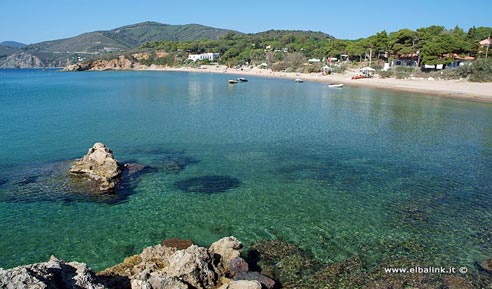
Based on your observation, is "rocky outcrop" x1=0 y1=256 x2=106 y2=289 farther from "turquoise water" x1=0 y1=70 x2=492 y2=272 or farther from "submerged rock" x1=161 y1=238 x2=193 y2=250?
"submerged rock" x1=161 y1=238 x2=193 y2=250

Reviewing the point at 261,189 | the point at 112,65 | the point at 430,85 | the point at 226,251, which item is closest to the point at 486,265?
the point at 226,251

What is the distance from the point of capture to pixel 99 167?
2100 centimetres

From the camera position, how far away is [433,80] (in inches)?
2879

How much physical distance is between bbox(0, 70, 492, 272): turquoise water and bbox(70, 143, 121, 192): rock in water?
921mm

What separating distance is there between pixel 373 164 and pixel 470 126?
1930cm

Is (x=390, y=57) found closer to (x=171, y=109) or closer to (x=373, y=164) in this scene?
(x=171, y=109)

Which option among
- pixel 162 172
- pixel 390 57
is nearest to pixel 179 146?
pixel 162 172

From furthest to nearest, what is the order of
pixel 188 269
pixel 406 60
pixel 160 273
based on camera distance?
pixel 406 60
pixel 188 269
pixel 160 273

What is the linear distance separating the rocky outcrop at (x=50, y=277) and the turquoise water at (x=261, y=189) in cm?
414

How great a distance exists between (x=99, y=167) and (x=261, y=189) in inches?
372

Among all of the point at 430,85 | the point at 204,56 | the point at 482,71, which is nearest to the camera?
the point at 482,71

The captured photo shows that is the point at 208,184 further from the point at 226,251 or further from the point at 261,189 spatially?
the point at 226,251

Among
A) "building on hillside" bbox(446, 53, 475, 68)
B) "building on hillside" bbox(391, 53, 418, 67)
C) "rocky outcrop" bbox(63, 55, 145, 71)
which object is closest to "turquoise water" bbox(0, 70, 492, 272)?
"building on hillside" bbox(446, 53, 475, 68)

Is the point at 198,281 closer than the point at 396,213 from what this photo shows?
Yes
